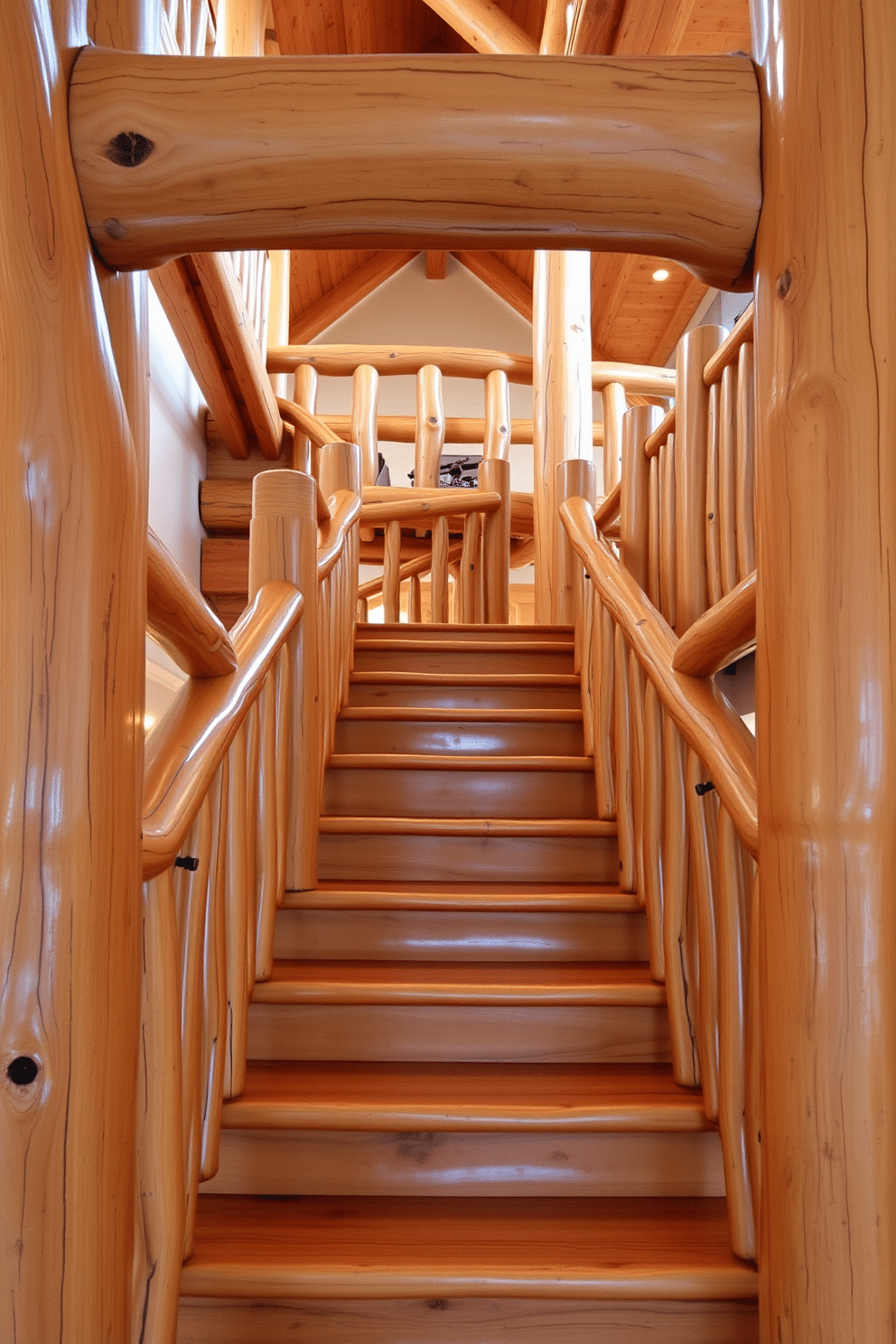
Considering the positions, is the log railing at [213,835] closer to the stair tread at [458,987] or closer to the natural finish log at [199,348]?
the stair tread at [458,987]

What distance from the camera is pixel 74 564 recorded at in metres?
1.28

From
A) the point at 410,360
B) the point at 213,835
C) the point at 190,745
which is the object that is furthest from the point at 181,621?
the point at 410,360

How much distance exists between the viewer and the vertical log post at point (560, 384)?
198 inches

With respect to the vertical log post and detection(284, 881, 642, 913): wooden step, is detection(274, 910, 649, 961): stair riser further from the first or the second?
the vertical log post

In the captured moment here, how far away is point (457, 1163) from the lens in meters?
1.91

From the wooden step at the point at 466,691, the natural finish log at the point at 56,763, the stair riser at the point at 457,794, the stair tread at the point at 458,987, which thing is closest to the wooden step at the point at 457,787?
the stair riser at the point at 457,794

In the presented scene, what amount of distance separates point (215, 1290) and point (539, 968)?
3.25 ft

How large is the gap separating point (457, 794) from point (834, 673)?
1.81 m

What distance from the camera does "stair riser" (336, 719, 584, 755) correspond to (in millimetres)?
3328

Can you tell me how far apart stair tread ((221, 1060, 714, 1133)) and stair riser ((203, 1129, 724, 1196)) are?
0.05m

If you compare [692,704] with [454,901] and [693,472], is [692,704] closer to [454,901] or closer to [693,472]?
[454,901]

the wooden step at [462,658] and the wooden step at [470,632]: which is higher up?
the wooden step at [470,632]

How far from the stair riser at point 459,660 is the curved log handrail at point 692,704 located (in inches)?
34.4

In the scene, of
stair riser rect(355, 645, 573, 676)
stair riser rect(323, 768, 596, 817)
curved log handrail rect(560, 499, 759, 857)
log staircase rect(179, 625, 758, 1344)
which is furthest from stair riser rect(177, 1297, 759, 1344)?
stair riser rect(355, 645, 573, 676)
